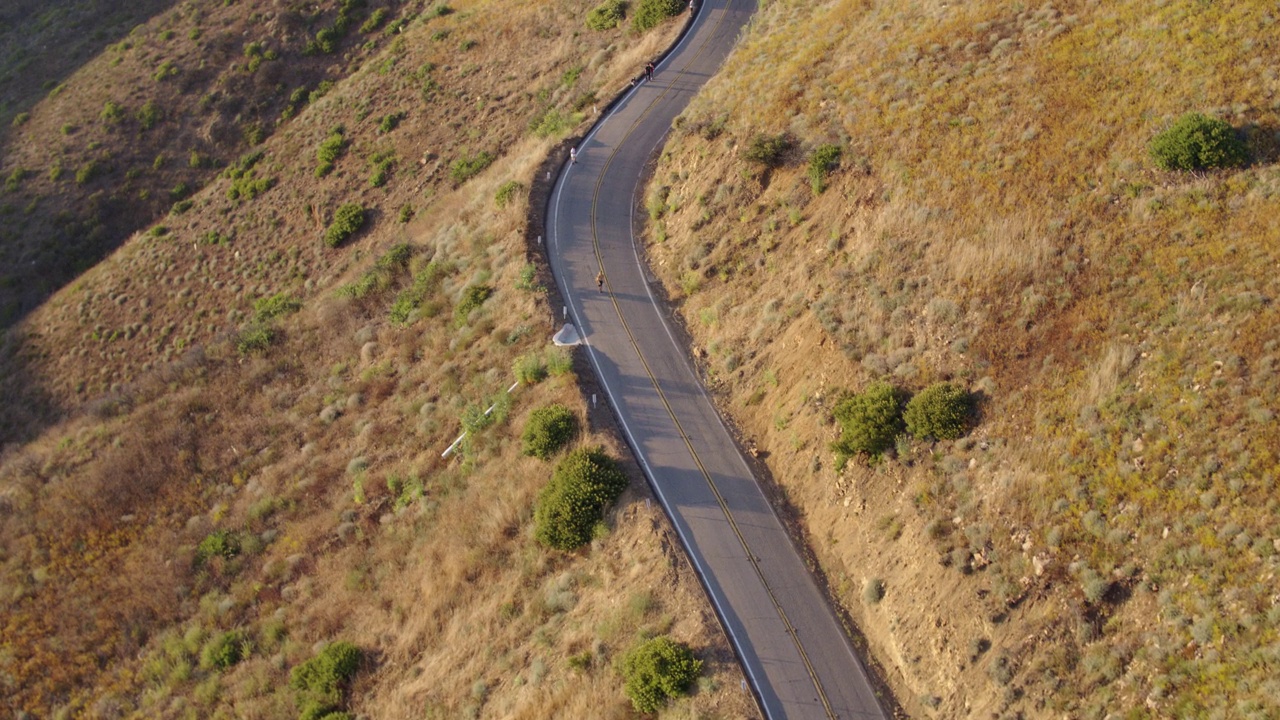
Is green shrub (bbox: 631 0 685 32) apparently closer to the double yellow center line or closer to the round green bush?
the double yellow center line

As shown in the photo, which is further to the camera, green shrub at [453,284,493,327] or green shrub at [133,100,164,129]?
green shrub at [133,100,164,129]

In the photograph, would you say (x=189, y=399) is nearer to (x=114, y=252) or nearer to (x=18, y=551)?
(x=18, y=551)

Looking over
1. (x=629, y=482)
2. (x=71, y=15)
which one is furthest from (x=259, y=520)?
(x=71, y=15)

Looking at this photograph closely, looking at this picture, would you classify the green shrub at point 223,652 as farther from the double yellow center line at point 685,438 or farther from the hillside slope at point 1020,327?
the hillside slope at point 1020,327

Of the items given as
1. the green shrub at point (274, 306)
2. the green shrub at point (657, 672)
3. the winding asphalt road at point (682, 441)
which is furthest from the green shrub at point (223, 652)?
the green shrub at point (274, 306)

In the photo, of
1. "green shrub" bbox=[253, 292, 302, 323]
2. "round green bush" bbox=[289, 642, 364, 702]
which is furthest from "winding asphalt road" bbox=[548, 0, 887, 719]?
"green shrub" bbox=[253, 292, 302, 323]

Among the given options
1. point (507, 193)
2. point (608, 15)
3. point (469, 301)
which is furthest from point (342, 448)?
point (608, 15)
